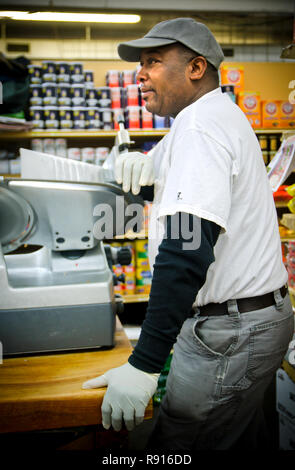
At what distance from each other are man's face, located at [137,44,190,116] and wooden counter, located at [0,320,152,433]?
75cm

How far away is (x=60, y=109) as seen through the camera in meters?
3.34

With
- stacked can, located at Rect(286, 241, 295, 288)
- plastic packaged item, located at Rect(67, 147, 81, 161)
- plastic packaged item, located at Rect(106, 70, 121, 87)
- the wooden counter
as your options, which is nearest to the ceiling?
plastic packaged item, located at Rect(106, 70, 121, 87)

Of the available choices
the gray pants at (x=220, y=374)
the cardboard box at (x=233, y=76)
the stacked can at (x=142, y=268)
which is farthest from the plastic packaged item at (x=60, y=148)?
the gray pants at (x=220, y=374)

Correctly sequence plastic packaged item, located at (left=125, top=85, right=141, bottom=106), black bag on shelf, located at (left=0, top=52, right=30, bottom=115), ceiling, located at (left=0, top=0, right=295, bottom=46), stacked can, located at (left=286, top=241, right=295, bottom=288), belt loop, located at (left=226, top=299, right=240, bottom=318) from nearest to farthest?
belt loop, located at (left=226, top=299, right=240, bottom=318) < stacked can, located at (left=286, top=241, right=295, bottom=288) < black bag on shelf, located at (left=0, top=52, right=30, bottom=115) < plastic packaged item, located at (left=125, top=85, right=141, bottom=106) < ceiling, located at (left=0, top=0, right=295, bottom=46)

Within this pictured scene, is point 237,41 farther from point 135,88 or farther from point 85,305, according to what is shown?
point 85,305

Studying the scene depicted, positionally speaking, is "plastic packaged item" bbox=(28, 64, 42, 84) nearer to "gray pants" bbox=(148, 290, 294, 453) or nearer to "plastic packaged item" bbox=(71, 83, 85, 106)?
"plastic packaged item" bbox=(71, 83, 85, 106)

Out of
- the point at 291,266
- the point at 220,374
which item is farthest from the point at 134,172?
the point at 291,266

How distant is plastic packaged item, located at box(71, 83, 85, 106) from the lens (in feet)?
11.0

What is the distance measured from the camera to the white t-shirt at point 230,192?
3.05ft

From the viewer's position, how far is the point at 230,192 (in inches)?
37.4

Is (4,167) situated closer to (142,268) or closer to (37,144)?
(37,144)

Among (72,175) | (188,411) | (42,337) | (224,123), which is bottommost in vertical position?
(188,411)
